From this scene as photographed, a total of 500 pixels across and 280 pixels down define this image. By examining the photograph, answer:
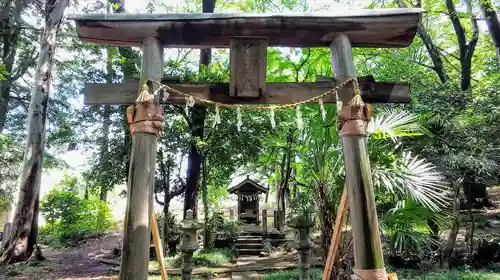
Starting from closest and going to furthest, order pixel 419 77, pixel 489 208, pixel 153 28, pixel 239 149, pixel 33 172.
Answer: pixel 153 28, pixel 33 172, pixel 419 77, pixel 239 149, pixel 489 208

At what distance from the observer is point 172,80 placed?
3328mm

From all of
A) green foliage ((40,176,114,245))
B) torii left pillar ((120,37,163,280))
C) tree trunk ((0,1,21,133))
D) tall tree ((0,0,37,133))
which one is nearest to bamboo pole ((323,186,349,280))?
torii left pillar ((120,37,163,280))

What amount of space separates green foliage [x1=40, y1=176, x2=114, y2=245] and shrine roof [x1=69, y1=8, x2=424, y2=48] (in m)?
13.1

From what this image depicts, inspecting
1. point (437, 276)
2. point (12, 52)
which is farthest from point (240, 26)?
point (12, 52)

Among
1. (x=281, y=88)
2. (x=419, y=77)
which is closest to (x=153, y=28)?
(x=281, y=88)

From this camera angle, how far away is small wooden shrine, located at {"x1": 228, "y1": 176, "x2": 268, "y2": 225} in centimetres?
1302

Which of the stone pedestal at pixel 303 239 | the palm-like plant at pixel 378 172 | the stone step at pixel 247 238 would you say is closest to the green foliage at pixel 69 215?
the stone step at pixel 247 238

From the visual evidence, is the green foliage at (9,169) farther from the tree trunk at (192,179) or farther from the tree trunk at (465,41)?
the tree trunk at (465,41)

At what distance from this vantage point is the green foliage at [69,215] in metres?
13.8

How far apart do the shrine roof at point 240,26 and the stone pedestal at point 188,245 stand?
10.6ft

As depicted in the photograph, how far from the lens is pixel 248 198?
13.2m

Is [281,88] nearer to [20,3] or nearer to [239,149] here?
[239,149]

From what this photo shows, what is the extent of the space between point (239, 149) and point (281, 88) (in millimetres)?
7224

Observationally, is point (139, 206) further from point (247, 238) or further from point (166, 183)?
point (247, 238)
